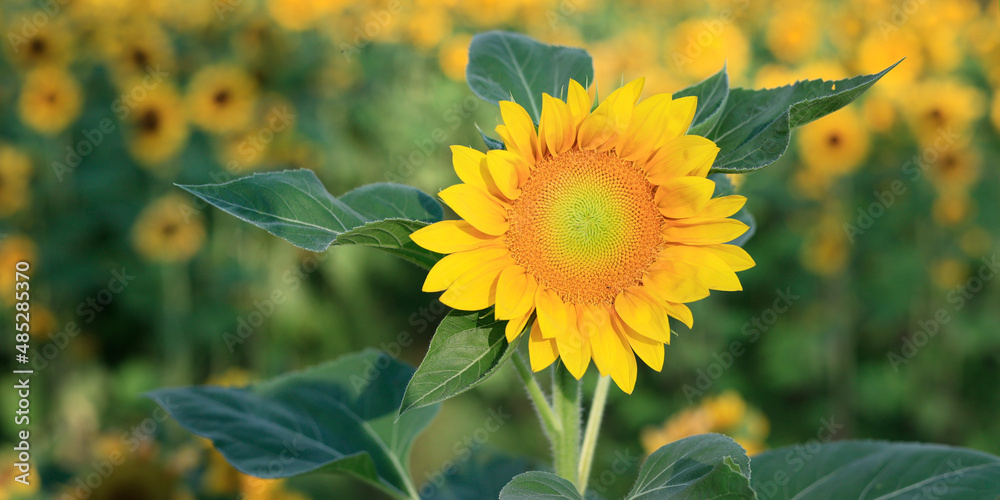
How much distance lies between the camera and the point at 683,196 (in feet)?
2.33

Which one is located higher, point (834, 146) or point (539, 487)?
point (834, 146)

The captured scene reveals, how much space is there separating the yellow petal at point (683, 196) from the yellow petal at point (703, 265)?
3cm

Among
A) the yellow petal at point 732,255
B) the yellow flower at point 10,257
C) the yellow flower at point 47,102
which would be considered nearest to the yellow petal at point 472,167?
the yellow petal at point 732,255

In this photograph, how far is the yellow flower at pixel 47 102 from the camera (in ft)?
10.7

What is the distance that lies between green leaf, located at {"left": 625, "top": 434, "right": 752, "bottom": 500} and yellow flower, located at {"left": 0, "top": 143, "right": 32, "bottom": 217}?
3.29m

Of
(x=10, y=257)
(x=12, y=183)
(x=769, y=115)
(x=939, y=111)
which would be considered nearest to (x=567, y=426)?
(x=769, y=115)

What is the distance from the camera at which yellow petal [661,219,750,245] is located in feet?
2.35

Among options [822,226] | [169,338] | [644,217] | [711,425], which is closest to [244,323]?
[169,338]

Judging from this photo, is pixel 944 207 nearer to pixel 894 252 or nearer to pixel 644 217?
pixel 894 252

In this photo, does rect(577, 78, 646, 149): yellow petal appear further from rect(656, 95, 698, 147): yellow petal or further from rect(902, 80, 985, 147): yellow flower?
rect(902, 80, 985, 147): yellow flower

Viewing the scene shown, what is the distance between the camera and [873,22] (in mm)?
3621

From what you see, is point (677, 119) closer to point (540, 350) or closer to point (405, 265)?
point (540, 350)

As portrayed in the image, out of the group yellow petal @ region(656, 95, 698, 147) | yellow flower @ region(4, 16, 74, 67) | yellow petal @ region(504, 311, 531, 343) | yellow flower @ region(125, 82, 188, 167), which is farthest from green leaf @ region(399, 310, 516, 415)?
yellow flower @ region(4, 16, 74, 67)

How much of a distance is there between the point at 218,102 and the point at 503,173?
2.92 meters
